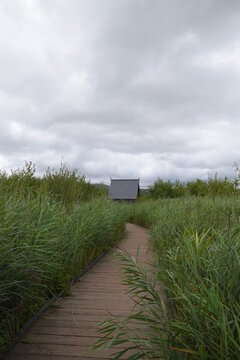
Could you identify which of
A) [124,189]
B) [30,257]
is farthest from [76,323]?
[124,189]

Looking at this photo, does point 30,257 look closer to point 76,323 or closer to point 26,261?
point 26,261

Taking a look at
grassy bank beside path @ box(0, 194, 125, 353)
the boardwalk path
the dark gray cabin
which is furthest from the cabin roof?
grassy bank beside path @ box(0, 194, 125, 353)

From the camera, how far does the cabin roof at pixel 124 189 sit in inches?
1288

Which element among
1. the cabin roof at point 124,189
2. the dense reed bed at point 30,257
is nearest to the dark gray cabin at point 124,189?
the cabin roof at point 124,189

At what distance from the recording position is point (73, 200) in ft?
20.0

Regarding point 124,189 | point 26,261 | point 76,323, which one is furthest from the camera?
point 124,189

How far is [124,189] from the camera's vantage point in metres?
34.1

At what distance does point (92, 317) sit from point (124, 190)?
3108cm

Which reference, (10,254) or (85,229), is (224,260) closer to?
(10,254)

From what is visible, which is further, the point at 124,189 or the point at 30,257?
the point at 124,189

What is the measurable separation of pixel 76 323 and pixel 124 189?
103 feet

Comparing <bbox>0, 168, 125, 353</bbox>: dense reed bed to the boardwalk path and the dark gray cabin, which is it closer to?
the boardwalk path

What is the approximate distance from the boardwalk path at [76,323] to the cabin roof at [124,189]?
28.5 metres

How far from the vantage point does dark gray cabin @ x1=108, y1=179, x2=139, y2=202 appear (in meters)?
32.6
